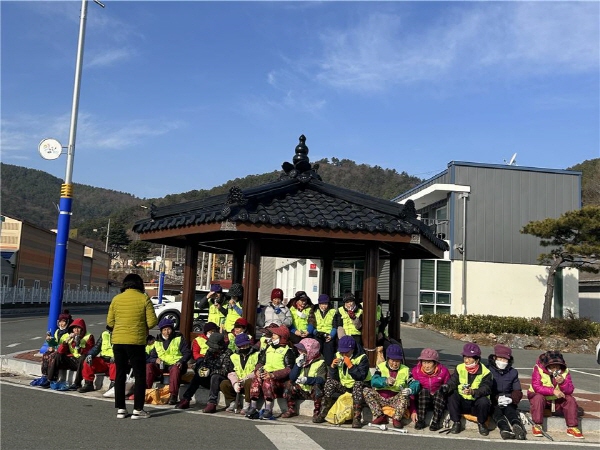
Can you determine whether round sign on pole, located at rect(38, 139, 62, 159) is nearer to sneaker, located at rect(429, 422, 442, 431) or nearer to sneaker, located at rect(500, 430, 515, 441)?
sneaker, located at rect(429, 422, 442, 431)

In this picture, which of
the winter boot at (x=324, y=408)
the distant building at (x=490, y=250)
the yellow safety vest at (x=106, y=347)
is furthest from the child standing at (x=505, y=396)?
the distant building at (x=490, y=250)

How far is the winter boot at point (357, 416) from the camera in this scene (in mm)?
7148

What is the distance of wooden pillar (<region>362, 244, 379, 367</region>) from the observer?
900cm

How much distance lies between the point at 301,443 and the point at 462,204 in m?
23.6

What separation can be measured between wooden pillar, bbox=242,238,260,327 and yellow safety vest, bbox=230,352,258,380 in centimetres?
113

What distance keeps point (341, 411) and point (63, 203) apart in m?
6.85

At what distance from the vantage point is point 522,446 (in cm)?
651

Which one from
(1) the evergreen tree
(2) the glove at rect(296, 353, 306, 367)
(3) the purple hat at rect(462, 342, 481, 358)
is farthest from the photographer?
A: (1) the evergreen tree

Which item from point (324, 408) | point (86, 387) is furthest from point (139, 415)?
point (324, 408)

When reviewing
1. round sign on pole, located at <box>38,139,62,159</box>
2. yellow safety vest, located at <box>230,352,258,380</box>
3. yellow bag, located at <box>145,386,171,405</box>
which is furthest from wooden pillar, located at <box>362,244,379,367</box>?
round sign on pole, located at <box>38,139,62,159</box>

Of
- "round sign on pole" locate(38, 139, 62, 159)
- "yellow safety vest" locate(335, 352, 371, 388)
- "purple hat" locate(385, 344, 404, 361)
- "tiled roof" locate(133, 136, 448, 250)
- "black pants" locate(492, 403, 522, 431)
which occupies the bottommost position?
"black pants" locate(492, 403, 522, 431)

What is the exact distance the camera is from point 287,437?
6.33 meters

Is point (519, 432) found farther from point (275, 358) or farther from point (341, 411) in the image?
point (275, 358)

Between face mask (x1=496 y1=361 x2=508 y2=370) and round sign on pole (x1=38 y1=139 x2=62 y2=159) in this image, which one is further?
round sign on pole (x1=38 y1=139 x2=62 y2=159)
